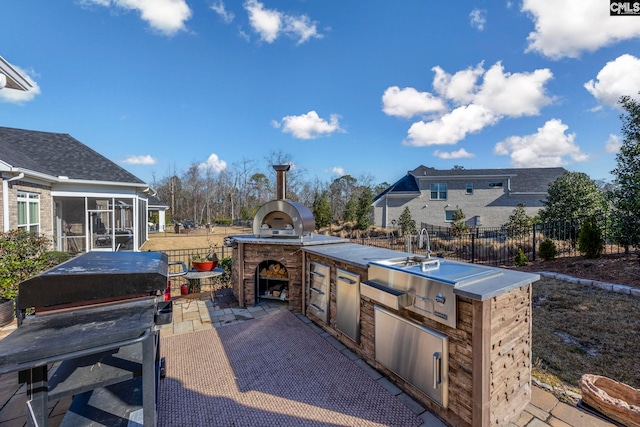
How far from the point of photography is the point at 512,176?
20.0m

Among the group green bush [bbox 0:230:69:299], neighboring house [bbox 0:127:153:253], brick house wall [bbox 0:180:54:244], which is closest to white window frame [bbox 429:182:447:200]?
neighboring house [bbox 0:127:153:253]

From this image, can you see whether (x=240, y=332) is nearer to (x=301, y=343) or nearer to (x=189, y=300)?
(x=301, y=343)

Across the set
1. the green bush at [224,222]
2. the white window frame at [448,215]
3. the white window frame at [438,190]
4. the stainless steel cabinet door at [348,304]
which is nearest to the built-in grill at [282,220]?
the stainless steel cabinet door at [348,304]

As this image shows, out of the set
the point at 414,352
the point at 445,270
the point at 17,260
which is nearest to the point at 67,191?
the point at 17,260

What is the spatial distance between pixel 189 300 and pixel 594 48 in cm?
1272

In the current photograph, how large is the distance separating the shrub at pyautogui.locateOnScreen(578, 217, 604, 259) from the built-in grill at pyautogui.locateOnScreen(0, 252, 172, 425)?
10438mm

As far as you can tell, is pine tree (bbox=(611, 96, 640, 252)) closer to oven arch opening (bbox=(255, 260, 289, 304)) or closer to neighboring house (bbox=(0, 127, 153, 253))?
oven arch opening (bbox=(255, 260, 289, 304))

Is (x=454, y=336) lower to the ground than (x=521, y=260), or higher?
higher

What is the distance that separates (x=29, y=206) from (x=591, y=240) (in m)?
16.6

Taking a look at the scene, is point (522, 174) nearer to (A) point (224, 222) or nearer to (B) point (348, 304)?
(B) point (348, 304)

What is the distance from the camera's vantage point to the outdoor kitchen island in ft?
6.95

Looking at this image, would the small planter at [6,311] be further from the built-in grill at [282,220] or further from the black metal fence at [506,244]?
the black metal fence at [506,244]

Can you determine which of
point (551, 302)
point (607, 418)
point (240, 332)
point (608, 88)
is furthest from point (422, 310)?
point (608, 88)

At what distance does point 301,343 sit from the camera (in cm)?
386
